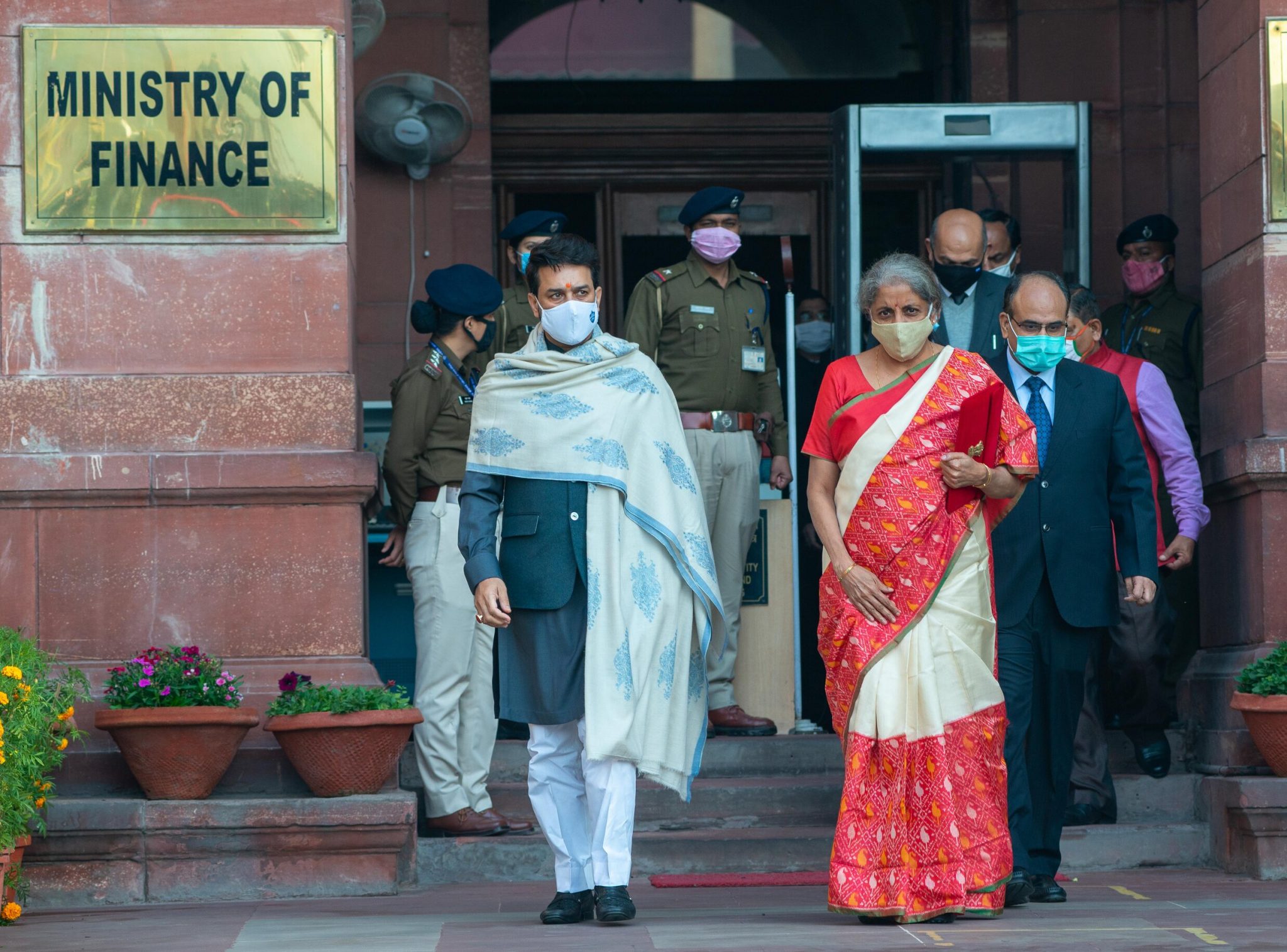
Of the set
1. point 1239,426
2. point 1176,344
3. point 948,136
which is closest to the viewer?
point 1239,426

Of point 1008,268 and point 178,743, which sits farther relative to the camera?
point 1008,268

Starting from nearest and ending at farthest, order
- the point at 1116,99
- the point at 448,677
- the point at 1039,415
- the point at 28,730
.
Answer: the point at 28,730 → the point at 1039,415 → the point at 448,677 → the point at 1116,99

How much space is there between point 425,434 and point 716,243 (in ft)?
5.37

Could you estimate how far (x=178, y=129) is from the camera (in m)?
7.52

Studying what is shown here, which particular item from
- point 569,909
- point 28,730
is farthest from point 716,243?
point 28,730

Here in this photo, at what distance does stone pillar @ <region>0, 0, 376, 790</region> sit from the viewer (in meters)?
7.33

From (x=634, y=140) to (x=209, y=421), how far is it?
Result: 4.32 meters

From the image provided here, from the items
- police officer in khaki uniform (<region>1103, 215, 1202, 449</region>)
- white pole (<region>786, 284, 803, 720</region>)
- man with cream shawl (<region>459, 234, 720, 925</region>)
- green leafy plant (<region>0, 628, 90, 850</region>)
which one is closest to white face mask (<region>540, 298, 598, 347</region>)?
man with cream shawl (<region>459, 234, 720, 925</region>)

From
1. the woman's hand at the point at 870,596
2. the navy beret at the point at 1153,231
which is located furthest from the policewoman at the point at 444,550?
the navy beret at the point at 1153,231

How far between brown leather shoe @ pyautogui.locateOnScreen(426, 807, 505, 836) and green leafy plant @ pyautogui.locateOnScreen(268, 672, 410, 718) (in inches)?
22.9

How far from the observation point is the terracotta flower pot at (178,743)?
22.5 ft

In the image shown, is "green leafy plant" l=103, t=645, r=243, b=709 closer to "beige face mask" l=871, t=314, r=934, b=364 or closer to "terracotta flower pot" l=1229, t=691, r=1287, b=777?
"beige face mask" l=871, t=314, r=934, b=364

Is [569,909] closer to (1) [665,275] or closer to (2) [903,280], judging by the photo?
(2) [903,280]

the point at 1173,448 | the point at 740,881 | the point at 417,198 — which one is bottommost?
the point at 740,881
